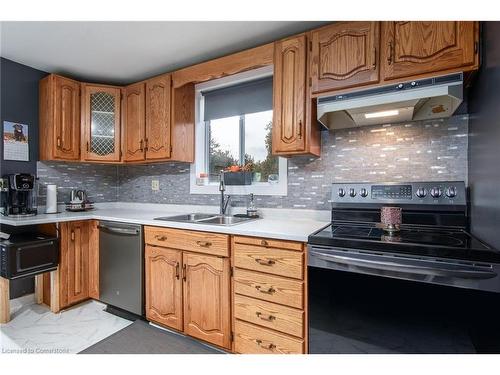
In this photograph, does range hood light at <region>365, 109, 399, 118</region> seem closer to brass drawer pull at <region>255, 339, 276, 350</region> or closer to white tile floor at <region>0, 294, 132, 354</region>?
brass drawer pull at <region>255, 339, 276, 350</region>

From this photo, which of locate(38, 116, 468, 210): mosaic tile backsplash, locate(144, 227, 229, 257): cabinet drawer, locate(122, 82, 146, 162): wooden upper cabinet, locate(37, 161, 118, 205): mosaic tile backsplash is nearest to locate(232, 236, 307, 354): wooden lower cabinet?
locate(144, 227, 229, 257): cabinet drawer

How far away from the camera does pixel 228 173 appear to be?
7.36ft

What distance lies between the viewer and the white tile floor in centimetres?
176

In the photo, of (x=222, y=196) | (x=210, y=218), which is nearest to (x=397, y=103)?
(x=222, y=196)

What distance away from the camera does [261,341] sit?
58.6 inches

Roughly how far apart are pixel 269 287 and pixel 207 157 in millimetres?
1557

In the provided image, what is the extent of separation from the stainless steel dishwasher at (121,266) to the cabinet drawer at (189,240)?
5.7 inches

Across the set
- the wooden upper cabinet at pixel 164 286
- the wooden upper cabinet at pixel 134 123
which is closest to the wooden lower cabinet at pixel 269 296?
the wooden upper cabinet at pixel 164 286

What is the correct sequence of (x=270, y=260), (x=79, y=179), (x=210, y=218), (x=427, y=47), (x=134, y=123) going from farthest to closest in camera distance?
(x=79, y=179), (x=134, y=123), (x=210, y=218), (x=270, y=260), (x=427, y=47)

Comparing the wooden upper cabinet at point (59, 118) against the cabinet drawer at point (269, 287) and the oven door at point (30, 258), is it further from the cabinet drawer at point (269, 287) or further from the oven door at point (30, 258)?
the cabinet drawer at point (269, 287)

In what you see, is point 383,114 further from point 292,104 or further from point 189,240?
point 189,240

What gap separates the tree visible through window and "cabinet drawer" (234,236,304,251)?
818mm

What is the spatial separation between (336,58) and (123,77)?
2.24 meters
